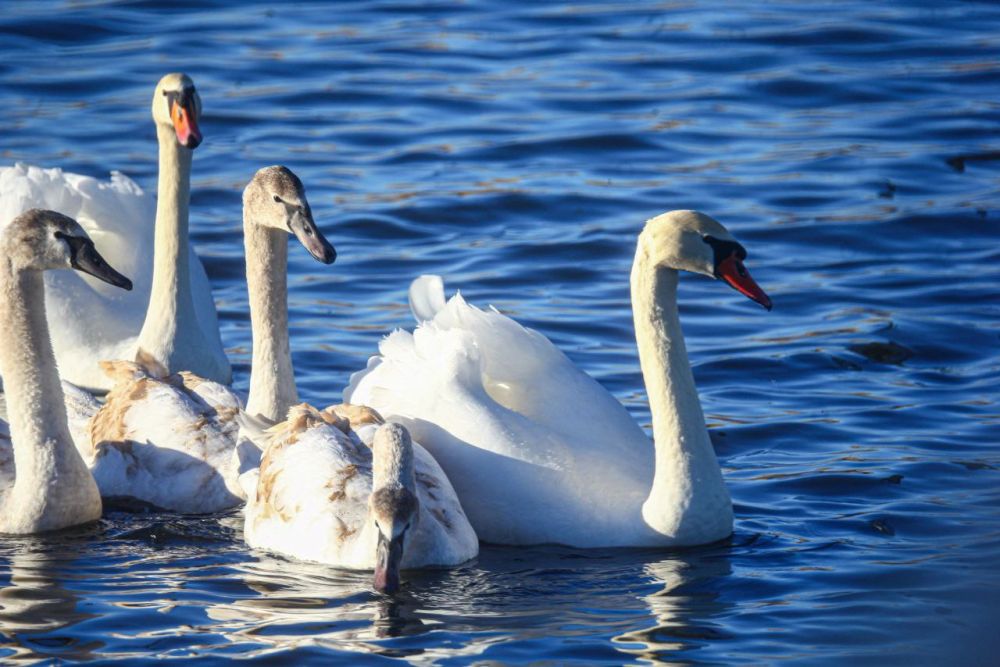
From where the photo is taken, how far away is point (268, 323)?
8805mm

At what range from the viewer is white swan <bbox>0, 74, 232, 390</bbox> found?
32.5 feet

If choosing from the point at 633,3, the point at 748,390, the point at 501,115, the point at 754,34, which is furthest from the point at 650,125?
the point at 748,390

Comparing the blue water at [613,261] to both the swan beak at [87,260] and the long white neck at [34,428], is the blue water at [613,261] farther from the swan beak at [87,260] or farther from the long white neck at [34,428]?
the swan beak at [87,260]

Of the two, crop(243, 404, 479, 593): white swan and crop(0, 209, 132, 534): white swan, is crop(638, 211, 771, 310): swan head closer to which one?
crop(243, 404, 479, 593): white swan

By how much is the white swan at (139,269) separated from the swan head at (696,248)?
312 cm

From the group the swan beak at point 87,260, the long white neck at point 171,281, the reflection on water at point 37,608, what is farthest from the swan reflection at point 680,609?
the long white neck at point 171,281

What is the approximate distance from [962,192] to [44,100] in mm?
7831

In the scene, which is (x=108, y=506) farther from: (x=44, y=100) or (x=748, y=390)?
(x=44, y=100)

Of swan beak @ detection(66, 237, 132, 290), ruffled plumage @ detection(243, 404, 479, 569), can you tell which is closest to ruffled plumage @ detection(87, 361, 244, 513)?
ruffled plumage @ detection(243, 404, 479, 569)

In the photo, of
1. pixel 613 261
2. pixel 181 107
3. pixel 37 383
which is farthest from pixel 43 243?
pixel 613 261

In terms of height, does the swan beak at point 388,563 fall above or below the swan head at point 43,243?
below

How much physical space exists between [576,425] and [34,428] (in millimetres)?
2230

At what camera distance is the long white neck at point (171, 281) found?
32.3 feet

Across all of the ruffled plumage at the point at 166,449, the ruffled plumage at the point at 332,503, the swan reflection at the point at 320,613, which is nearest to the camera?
the swan reflection at the point at 320,613
